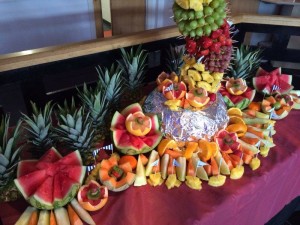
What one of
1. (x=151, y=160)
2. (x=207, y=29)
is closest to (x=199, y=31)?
(x=207, y=29)

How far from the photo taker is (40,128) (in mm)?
920

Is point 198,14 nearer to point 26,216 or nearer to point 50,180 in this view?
point 50,180

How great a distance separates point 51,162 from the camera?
34.9 inches

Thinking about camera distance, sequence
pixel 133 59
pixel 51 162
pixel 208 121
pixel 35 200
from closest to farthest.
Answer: pixel 35 200 → pixel 51 162 → pixel 208 121 → pixel 133 59

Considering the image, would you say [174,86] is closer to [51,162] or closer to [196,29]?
[196,29]

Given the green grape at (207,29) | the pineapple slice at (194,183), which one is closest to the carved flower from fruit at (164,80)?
the green grape at (207,29)

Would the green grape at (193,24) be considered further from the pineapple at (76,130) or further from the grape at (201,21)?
the pineapple at (76,130)

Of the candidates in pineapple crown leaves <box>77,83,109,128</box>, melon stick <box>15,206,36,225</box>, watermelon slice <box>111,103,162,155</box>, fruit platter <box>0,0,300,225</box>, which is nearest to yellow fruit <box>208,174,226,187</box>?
fruit platter <box>0,0,300,225</box>

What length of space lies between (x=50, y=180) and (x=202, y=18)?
0.71 metres

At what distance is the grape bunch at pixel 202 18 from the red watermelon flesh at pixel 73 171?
58 cm

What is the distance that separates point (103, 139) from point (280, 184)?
75 cm

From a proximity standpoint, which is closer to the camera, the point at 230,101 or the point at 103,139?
the point at 103,139

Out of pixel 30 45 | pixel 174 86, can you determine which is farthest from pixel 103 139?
pixel 30 45

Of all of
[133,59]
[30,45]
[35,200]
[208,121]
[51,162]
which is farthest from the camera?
[30,45]
